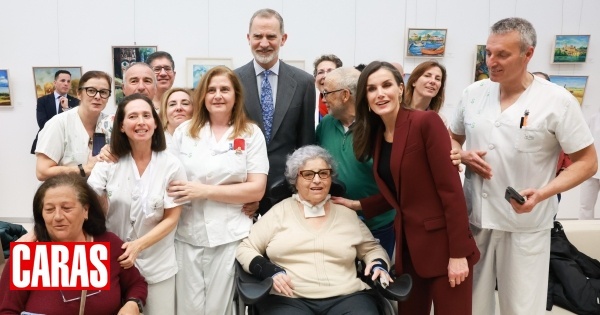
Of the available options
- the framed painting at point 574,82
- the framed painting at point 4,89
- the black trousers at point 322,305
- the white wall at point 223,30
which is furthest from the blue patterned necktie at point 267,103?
the framed painting at point 574,82

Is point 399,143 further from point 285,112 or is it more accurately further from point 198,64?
point 198,64

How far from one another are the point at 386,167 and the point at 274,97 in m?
1.00

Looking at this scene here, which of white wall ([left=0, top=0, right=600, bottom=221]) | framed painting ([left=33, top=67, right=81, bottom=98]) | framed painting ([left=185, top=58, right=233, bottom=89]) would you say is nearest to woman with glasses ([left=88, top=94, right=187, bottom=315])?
framed painting ([left=185, top=58, right=233, bottom=89])

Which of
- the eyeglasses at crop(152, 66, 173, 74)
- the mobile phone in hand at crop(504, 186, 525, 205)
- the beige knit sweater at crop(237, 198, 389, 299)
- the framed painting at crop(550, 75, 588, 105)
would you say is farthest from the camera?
the framed painting at crop(550, 75, 588, 105)

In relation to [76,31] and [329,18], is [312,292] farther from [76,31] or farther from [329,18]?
[76,31]

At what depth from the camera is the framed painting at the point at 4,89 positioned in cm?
554

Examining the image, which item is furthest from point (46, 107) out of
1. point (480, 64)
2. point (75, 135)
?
point (480, 64)

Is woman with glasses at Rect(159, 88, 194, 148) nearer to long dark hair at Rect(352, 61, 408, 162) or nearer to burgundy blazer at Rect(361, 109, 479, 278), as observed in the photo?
long dark hair at Rect(352, 61, 408, 162)

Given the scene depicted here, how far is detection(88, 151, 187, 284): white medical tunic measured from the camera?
2207 millimetres

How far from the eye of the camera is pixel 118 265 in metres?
2.09

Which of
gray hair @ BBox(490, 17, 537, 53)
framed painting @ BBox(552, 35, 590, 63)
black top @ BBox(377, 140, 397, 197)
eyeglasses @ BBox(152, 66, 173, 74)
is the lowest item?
black top @ BBox(377, 140, 397, 197)

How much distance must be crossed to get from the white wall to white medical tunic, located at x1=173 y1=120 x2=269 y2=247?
3.31 metres

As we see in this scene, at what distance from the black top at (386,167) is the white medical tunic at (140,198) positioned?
1060 millimetres

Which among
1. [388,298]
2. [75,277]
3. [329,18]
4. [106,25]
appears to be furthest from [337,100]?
[106,25]
